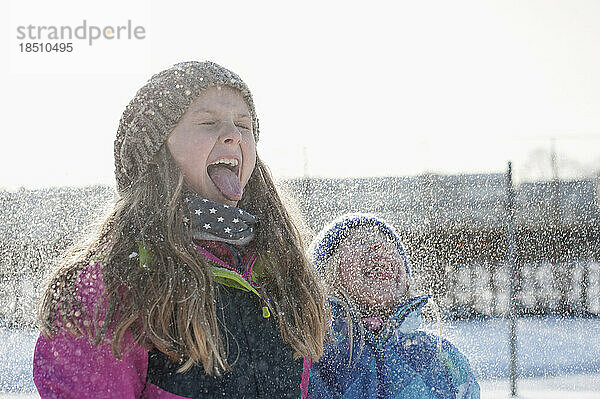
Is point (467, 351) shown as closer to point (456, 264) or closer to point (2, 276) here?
point (456, 264)

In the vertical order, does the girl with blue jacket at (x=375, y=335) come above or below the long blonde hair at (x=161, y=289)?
below

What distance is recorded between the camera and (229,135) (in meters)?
1.47

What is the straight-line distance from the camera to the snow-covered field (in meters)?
5.68

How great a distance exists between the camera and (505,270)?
27.0 ft

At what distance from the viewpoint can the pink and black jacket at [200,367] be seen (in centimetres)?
120

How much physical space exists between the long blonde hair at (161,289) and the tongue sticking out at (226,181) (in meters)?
0.08

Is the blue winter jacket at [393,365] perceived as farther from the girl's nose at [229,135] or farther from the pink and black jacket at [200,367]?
the girl's nose at [229,135]

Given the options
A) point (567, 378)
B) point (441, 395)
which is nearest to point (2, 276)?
point (567, 378)

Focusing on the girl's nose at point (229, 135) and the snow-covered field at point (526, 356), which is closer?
the girl's nose at point (229, 135)

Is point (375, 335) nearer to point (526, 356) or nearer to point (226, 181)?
point (226, 181)

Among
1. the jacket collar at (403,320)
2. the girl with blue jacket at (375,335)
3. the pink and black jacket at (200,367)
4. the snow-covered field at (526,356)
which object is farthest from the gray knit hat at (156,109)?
the snow-covered field at (526,356)

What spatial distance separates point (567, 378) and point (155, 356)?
569cm

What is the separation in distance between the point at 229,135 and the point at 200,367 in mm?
497

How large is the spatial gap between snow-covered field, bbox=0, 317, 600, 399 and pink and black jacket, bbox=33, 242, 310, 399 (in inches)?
176
